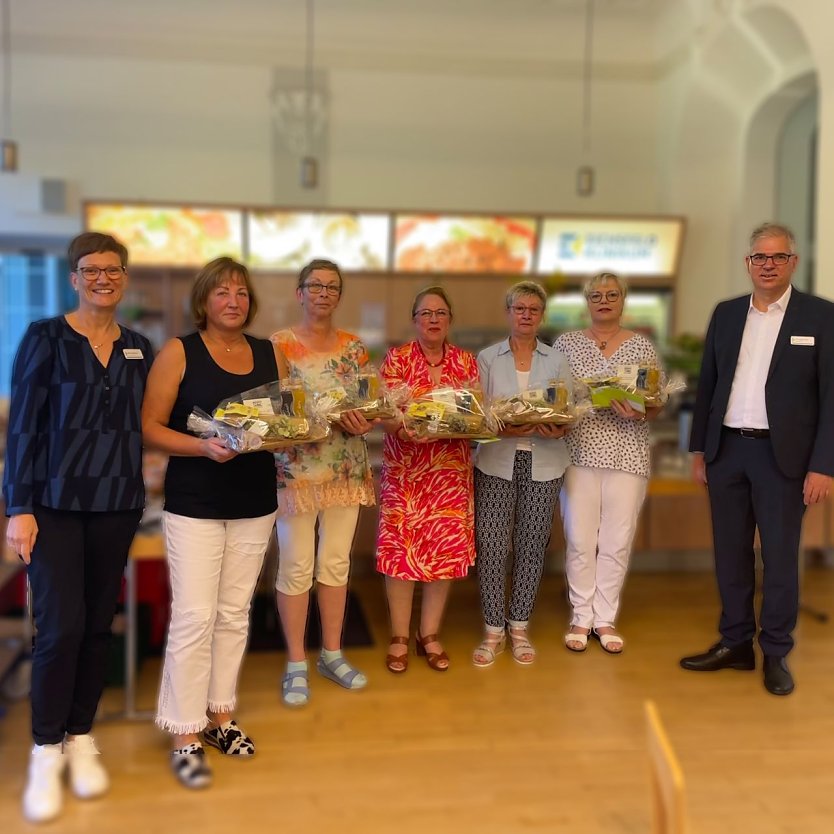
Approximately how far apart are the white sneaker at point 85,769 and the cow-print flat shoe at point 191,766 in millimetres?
212

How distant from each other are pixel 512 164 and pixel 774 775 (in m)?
6.08

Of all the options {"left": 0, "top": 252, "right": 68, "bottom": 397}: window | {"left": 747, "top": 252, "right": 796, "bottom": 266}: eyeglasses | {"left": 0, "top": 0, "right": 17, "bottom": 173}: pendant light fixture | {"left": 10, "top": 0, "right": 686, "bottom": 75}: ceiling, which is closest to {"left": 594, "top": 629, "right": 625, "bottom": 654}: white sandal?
{"left": 747, "top": 252, "right": 796, "bottom": 266}: eyeglasses

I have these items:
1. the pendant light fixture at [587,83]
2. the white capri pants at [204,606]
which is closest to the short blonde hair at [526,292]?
the white capri pants at [204,606]

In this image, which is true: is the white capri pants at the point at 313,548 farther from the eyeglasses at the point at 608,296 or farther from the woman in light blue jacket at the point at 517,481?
the eyeglasses at the point at 608,296

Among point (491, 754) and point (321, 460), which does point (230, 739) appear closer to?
point (491, 754)

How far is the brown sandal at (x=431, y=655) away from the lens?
343 centimetres

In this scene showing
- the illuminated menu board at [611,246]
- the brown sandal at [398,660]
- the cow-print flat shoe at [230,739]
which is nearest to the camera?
the cow-print flat shoe at [230,739]

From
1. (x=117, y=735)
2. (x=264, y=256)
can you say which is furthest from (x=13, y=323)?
(x=117, y=735)

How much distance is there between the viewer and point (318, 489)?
10.2 feet

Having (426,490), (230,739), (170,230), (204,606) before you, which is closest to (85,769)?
(230,739)

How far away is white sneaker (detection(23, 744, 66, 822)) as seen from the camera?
94.7 inches

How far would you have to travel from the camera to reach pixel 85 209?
679 centimetres

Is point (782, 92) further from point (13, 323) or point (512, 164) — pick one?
point (13, 323)

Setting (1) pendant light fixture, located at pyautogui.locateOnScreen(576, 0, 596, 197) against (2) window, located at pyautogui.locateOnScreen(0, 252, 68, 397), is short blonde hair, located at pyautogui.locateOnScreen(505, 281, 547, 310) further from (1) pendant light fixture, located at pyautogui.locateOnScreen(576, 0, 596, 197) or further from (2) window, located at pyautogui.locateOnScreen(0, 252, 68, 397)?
(2) window, located at pyautogui.locateOnScreen(0, 252, 68, 397)
